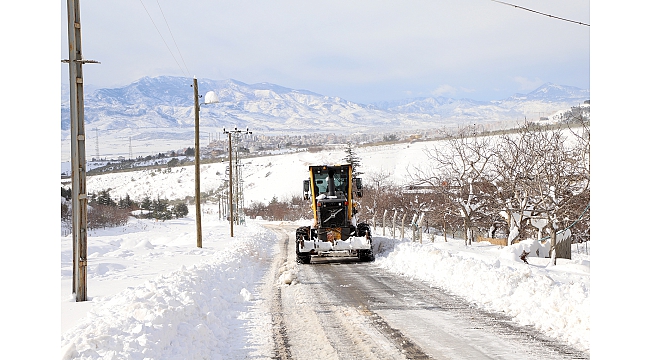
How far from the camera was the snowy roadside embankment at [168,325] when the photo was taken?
20.6 ft

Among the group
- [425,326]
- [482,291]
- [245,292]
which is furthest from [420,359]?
[245,292]

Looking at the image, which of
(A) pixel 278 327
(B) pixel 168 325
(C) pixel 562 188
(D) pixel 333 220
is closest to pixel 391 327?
(A) pixel 278 327

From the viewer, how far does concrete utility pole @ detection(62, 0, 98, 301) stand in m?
9.85

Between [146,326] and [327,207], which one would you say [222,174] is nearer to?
[327,207]

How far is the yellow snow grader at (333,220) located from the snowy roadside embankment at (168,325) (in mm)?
7813

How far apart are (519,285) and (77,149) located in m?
8.77

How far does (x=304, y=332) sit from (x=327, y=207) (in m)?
11.7

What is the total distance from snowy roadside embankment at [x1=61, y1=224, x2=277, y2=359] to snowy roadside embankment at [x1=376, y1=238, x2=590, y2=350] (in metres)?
4.39

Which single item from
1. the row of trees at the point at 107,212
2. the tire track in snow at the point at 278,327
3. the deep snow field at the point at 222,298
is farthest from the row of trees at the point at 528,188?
the row of trees at the point at 107,212

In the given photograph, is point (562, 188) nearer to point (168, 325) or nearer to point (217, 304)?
point (217, 304)

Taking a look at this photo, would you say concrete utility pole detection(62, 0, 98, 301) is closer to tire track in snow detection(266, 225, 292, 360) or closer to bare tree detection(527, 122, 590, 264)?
tire track in snow detection(266, 225, 292, 360)

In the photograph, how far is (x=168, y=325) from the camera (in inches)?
293

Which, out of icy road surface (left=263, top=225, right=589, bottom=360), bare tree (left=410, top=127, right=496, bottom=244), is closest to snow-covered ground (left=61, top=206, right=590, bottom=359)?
icy road surface (left=263, top=225, right=589, bottom=360)
